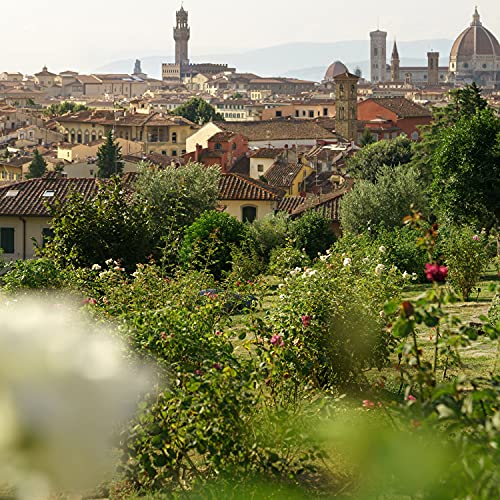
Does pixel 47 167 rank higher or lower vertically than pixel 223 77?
lower

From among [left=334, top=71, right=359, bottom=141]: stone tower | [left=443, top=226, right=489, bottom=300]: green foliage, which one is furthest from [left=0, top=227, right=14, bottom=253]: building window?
[left=334, top=71, right=359, bottom=141]: stone tower

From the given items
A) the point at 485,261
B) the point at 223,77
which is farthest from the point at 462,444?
the point at 223,77

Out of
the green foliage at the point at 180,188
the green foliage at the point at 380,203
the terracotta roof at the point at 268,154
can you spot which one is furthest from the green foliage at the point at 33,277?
the terracotta roof at the point at 268,154

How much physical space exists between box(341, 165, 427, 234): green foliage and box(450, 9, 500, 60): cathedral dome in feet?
539

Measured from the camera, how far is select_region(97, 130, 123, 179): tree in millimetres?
48000

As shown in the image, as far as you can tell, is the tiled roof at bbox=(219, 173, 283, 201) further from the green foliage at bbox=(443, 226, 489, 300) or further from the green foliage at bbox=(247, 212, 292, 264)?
the green foliage at bbox=(443, 226, 489, 300)

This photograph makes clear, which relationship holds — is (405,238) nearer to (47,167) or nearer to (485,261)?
(485,261)

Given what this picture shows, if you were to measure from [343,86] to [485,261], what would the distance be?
61042mm

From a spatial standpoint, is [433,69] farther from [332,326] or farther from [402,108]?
[332,326]

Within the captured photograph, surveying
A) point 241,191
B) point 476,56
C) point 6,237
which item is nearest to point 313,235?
point 6,237

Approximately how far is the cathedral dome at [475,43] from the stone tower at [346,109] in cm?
11540

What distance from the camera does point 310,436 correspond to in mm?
4363

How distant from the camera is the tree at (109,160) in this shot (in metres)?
48.0

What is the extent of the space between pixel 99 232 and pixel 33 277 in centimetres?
336
